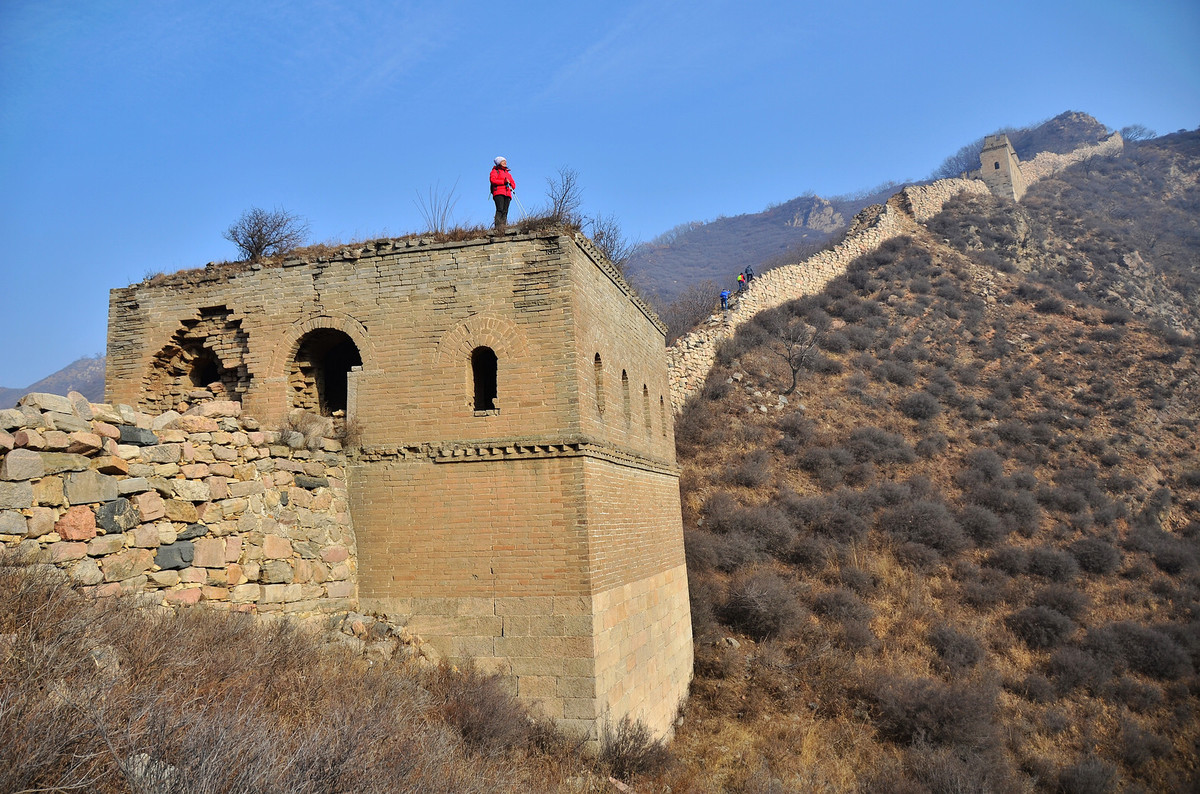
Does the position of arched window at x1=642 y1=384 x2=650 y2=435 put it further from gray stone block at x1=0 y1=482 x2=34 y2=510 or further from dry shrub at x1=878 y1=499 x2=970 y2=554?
dry shrub at x1=878 y1=499 x2=970 y2=554

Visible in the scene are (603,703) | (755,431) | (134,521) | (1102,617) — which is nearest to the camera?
(134,521)

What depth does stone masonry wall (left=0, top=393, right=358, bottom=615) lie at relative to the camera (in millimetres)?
6211

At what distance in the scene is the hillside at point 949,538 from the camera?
12.4 metres

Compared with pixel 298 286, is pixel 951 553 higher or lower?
lower

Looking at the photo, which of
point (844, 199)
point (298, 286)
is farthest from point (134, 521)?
point (844, 199)

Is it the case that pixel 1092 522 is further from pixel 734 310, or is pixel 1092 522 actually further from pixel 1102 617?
pixel 734 310

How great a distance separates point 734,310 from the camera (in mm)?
28875

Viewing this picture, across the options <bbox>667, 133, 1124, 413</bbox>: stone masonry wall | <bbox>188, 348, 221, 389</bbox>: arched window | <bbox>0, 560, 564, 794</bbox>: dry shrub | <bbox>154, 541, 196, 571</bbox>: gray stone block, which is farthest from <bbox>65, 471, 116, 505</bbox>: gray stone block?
<bbox>667, 133, 1124, 413</bbox>: stone masonry wall

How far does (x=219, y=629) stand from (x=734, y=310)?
80.5 ft

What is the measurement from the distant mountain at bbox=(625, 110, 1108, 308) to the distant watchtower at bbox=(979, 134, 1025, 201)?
24.2m

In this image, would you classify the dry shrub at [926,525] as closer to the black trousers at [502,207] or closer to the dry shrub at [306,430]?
the black trousers at [502,207]

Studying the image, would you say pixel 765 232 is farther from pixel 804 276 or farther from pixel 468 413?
pixel 468 413

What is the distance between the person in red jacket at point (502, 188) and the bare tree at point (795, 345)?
16.7 metres

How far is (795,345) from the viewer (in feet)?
90.6
